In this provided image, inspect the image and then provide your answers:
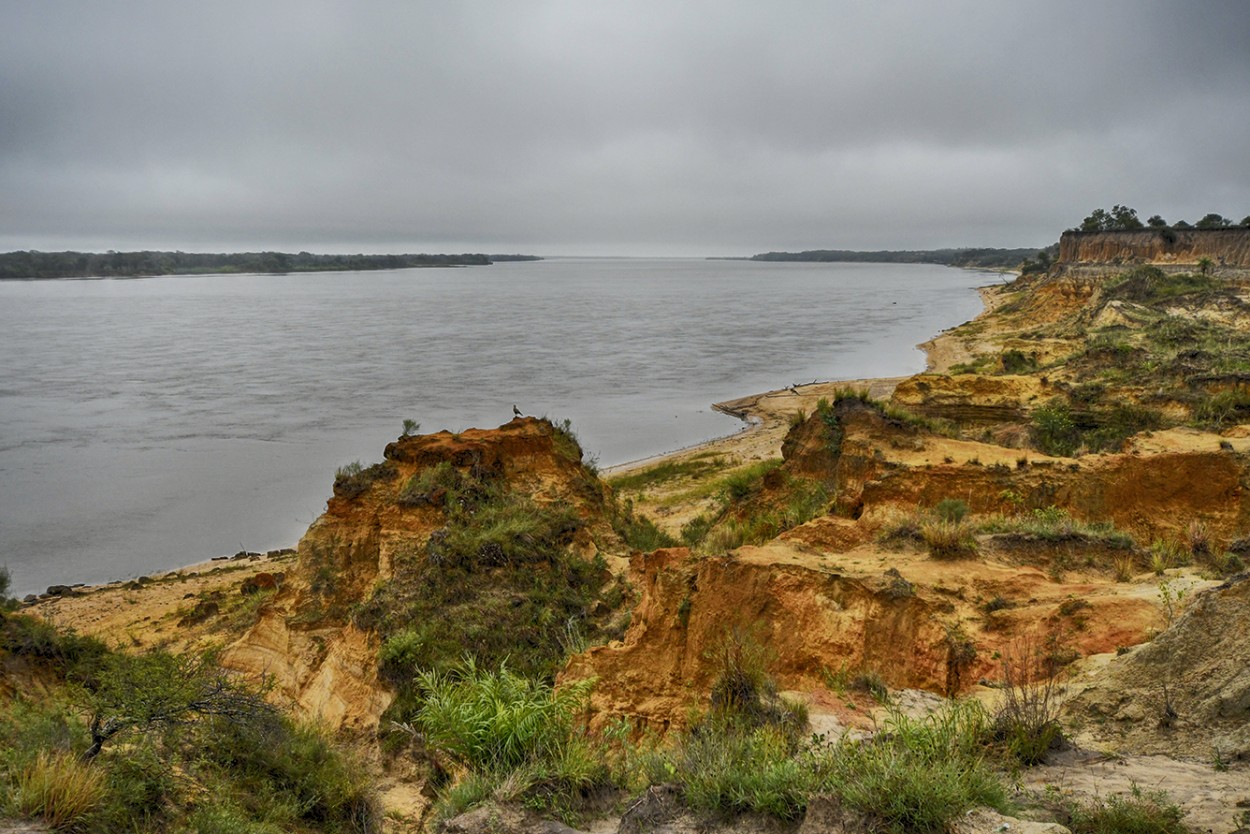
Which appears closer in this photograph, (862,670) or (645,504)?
(862,670)

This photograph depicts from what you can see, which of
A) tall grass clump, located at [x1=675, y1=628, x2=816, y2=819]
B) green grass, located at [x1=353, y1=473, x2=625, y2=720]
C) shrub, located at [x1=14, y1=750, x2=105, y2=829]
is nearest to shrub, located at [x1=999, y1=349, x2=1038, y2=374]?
green grass, located at [x1=353, y1=473, x2=625, y2=720]

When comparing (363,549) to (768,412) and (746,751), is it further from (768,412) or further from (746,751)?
(768,412)

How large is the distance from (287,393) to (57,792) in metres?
49.4

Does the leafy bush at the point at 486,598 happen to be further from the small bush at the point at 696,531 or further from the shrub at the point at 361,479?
the small bush at the point at 696,531

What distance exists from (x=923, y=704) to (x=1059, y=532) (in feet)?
16.4

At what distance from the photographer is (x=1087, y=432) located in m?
17.8

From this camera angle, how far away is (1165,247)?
66062mm

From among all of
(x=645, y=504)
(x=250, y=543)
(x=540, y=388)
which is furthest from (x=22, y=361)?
(x=645, y=504)

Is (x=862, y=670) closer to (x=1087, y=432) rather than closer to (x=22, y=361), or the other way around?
(x=1087, y=432)

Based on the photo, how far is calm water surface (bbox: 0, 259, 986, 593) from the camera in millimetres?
29047

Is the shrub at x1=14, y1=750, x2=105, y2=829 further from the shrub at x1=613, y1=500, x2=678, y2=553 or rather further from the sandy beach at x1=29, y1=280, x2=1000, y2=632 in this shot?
the sandy beach at x1=29, y1=280, x2=1000, y2=632

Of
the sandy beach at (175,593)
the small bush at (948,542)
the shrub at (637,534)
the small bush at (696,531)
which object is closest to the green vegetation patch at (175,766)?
the small bush at (948,542)

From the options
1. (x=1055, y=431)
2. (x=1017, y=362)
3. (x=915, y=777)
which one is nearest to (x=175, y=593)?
(x=915, y=777)

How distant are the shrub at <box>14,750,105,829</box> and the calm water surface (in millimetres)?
23362
